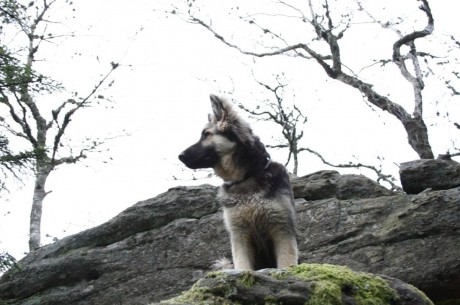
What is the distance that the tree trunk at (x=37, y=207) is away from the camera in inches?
609

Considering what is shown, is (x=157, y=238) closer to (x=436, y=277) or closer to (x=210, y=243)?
(x=210, y=243)

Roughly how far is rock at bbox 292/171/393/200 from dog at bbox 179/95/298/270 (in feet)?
10.5

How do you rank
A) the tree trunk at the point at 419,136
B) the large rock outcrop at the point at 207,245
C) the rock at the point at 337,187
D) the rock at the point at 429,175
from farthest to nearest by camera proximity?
the tree trunk at the point at 419,136, the rock at the point at 337,187, the rock at the point at 429,175, the large rock outcrop at the point at 207,245

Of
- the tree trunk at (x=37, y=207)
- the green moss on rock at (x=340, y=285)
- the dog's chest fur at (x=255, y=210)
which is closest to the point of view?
the green moss on rock at (x=340, y=285)

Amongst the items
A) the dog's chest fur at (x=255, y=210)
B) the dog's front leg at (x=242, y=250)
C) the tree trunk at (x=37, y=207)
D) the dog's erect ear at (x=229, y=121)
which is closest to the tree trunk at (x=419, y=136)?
the dog's erect ear at (x=229, y=121)

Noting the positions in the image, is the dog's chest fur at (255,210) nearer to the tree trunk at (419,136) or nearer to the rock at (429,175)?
the rock at (429,175)

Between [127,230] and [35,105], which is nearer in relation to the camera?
[127,230]

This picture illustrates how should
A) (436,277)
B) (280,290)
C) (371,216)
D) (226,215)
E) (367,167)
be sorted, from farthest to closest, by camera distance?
(367,167), (371,216), (436,277), (226,215), (280,290)

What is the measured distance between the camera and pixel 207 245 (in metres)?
10.2

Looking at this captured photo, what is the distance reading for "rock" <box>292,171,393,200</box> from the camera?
35.0 ft

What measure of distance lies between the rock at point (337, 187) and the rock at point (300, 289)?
6421mm

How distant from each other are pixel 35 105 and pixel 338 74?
9236mm

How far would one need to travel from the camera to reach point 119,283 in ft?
33.0

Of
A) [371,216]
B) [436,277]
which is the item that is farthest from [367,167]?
[436,277]
